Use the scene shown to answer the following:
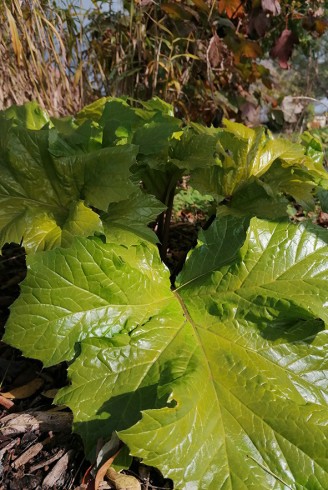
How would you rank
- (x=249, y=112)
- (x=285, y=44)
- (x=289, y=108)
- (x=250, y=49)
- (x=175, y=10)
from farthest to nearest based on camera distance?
(x=289, y=108)
(x=249, y=112)
(x=285, y=44)
(x=250, y=49)
(x=175, y=10)

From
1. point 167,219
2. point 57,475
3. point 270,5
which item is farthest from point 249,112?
point 57,475

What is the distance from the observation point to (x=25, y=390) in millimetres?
1456

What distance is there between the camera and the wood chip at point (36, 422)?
1262 millimetres

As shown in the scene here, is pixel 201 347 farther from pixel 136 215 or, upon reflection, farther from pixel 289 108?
pixel 289 108

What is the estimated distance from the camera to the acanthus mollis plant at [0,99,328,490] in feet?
3.23

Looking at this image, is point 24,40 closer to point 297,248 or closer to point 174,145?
point 174,145

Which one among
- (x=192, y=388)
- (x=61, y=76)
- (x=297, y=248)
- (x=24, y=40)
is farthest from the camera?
(x=61, y=76)

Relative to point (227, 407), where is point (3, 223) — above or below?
above

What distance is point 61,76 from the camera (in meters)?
3.11

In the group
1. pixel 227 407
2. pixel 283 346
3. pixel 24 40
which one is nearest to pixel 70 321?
pixel 227 407

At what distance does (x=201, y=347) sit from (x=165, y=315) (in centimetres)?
15

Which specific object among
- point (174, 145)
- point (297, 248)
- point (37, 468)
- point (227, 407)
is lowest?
point (37, 468)

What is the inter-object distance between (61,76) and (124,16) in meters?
0.72

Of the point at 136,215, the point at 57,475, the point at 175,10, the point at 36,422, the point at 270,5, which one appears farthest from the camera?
the point at 270,5
